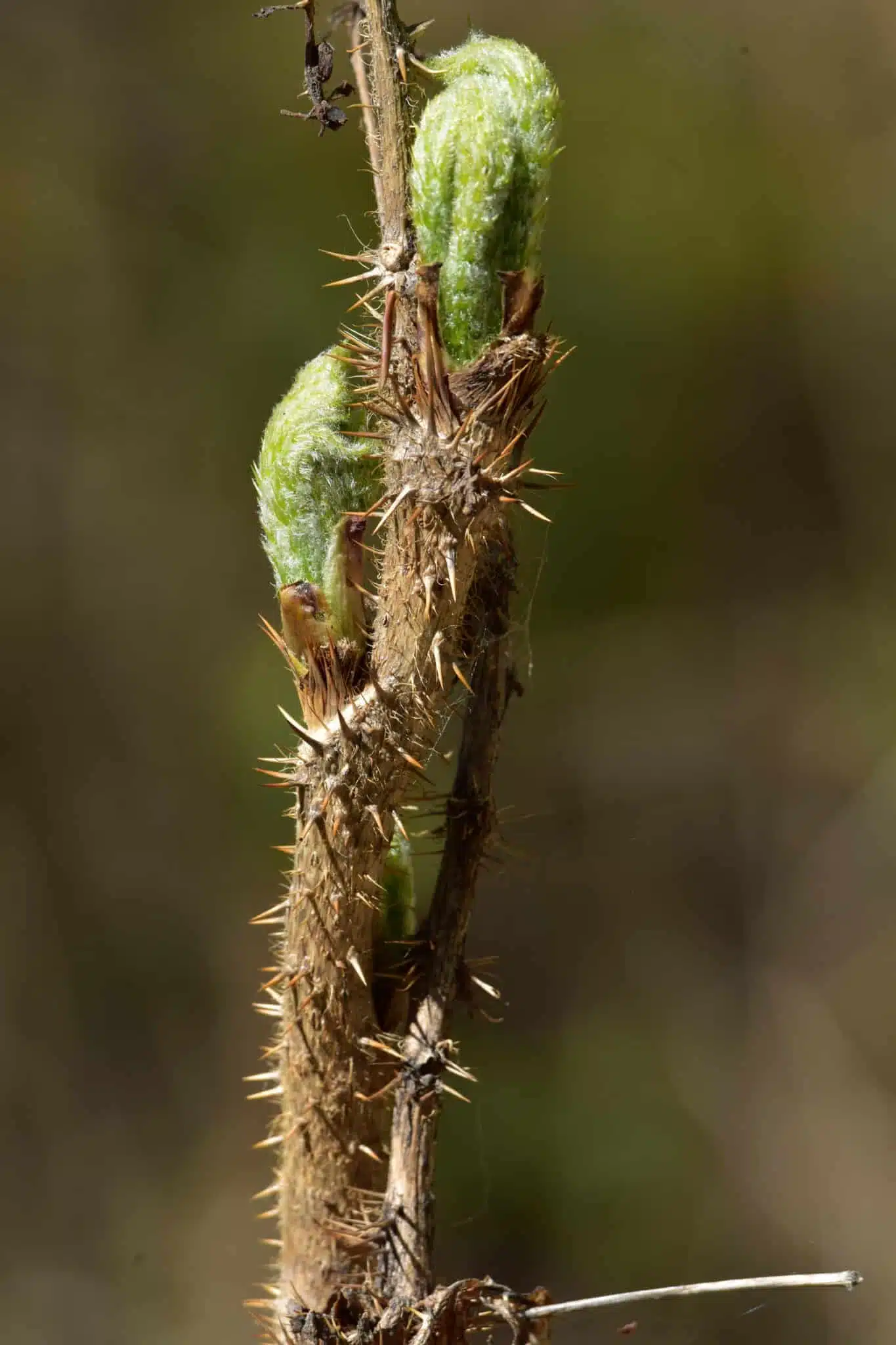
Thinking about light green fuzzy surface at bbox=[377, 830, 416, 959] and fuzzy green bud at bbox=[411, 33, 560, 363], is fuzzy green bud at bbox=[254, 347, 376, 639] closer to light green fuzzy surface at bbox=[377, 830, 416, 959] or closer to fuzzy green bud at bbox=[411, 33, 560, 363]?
fuzzy green bud at bbox=[411, 33, 560, 363]

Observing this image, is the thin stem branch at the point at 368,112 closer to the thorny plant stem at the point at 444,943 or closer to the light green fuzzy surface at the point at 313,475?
the light green fuzzy surface at the point at 313,475

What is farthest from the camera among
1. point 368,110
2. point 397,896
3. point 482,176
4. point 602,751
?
point 602,751

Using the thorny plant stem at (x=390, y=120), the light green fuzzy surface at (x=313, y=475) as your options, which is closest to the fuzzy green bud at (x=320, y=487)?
the light green fuzzy surface at (x=313, y=475)

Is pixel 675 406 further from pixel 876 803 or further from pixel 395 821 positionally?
pixel 395 821

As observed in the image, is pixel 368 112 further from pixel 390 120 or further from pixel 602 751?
pixel 602 751


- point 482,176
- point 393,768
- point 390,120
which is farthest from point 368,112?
point 393,768

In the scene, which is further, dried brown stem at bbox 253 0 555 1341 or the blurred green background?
the blurred green background

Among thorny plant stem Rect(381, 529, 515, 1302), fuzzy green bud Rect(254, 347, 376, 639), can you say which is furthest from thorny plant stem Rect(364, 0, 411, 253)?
thorny plant stem Rect(381, 529, 515, 1302)
